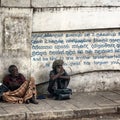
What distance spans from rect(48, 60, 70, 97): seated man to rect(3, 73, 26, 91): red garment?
0.55m

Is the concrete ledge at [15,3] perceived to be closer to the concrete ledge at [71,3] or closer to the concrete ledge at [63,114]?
the concrete ledge at [71,3]

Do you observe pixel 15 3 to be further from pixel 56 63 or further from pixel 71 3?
pixel 56 63

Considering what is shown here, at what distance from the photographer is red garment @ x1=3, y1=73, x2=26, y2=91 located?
8742 millimetres

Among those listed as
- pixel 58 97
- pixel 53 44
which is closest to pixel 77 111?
pixel 58 97

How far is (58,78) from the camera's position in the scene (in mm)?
9008

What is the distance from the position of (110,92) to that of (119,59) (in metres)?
0.71

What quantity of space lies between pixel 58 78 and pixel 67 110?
1009 mm

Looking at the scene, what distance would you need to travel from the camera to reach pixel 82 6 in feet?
30.6

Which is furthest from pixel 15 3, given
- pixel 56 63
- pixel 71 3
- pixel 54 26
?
pixel 56 63

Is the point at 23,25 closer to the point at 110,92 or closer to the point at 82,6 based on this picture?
the point at 82,6

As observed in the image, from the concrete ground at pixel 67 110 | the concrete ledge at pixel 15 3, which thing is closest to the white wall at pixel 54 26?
the concrete ledge at pixel 15 3

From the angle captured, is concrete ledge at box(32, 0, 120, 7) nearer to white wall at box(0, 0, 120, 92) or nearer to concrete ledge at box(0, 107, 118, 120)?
white wall at box(0, 0, 120, 92)

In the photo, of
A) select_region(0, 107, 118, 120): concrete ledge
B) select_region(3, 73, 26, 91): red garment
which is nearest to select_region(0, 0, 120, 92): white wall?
select_region(3, 73, 26, 91): red garment

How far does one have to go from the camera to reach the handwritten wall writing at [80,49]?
916 centimetres
